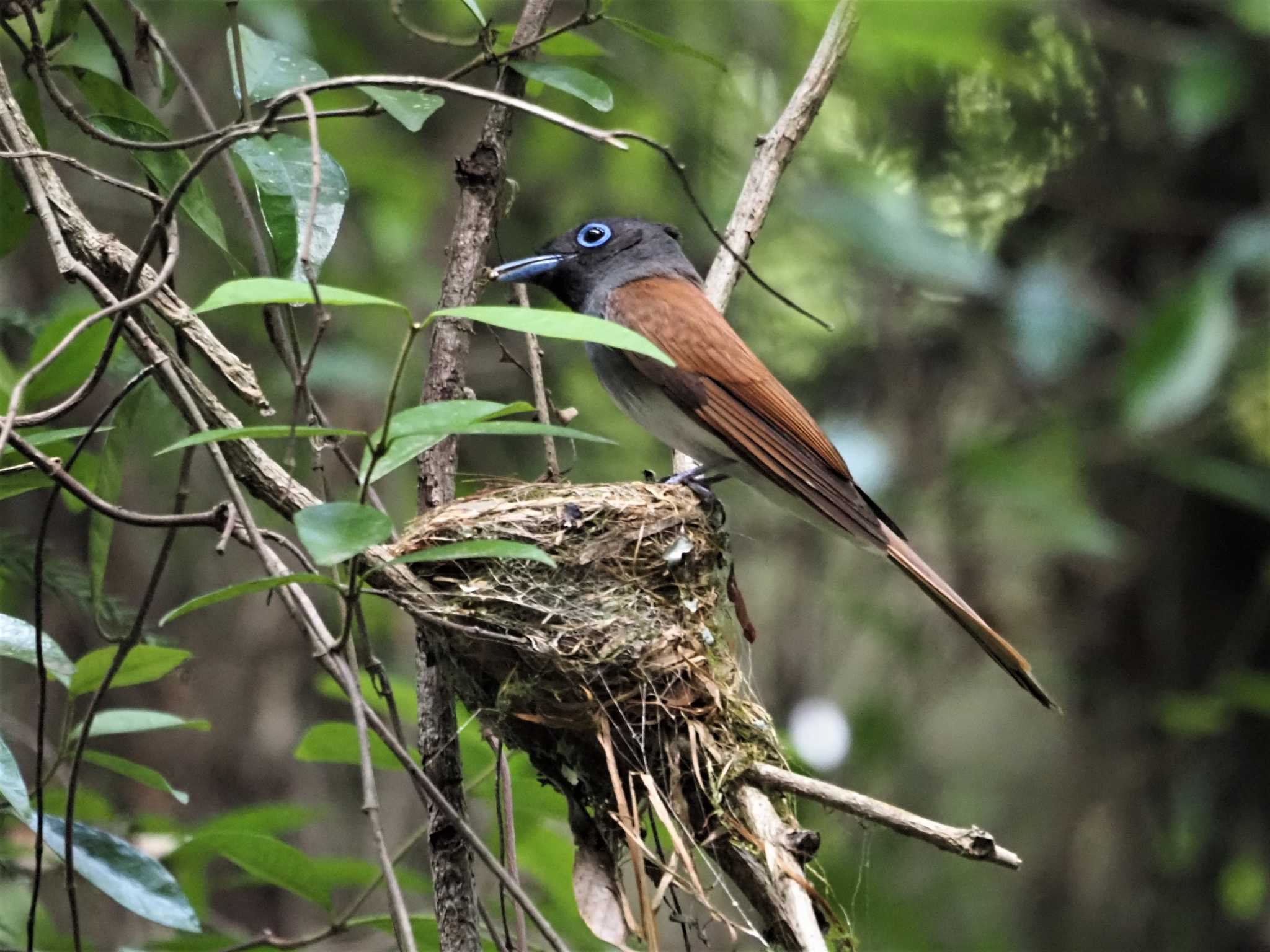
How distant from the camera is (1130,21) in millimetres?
5980

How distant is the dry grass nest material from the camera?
8.68 ft

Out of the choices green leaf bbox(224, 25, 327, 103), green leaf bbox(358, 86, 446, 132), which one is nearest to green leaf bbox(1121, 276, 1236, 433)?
green leaf bbox(358, 86, 446, 132)

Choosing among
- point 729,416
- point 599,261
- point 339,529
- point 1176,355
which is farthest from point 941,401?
point 339,529

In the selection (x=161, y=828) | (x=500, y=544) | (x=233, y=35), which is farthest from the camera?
(x=161, y=828)

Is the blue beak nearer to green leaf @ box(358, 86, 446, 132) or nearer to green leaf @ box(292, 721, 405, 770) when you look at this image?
green leaf @ box(358, 86, 446, 132)

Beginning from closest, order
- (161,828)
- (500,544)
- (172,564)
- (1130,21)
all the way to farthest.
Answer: (500,544)
(161,828)
(172,564)
(1130,21)

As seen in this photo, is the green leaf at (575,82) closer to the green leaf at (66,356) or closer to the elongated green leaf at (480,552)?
the green leaf at (66,356)

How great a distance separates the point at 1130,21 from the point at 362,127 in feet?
11.0

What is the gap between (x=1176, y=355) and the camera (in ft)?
16.0

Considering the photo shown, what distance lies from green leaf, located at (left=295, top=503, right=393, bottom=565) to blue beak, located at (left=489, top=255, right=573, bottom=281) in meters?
2.52

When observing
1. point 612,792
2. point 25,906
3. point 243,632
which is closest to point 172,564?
point 243,632

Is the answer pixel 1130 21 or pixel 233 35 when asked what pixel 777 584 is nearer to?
pixel 1130 21

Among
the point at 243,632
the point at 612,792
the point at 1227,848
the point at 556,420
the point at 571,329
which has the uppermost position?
the point at 243,632

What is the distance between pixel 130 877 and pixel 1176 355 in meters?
3.83
